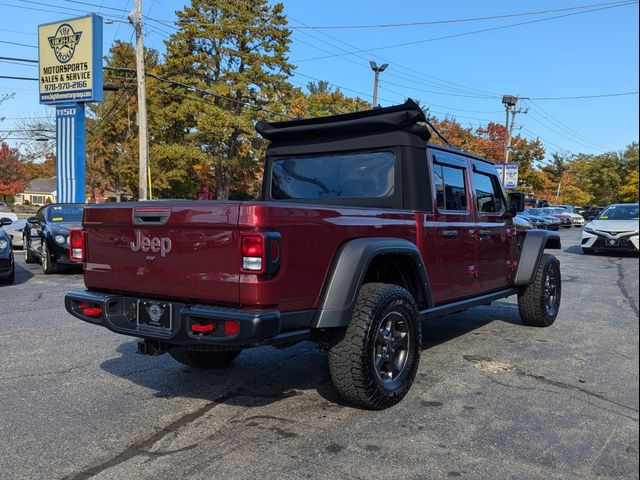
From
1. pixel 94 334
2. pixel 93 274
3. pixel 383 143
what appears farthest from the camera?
pixel 94 334

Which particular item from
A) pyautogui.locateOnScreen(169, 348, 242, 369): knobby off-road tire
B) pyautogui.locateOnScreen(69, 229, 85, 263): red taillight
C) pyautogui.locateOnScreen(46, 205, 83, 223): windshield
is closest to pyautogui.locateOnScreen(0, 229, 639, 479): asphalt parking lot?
pyautogui.locateOnScreen(169, 348, 242, 369): knobby off-road tire

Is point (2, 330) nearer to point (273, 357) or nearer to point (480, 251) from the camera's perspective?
point (273, 357)

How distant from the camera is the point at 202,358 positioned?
4863mm

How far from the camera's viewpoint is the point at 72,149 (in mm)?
20672

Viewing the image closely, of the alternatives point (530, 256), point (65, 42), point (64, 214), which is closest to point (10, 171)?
point (65, 42)

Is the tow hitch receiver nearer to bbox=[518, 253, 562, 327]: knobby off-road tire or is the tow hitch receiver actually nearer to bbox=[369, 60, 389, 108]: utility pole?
bbox=[518, 253, 562, 327]: knobby off-road tire

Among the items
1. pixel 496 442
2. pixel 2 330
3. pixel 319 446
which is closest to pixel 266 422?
pixel 319 446

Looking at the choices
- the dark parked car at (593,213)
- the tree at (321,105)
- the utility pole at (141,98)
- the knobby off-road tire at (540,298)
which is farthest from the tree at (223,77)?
the knobby off-road tire at (540,298)

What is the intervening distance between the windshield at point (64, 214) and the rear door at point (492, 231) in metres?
9.71

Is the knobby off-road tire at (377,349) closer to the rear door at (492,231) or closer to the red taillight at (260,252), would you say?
the red taillight at (260,252)

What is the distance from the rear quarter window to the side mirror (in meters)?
2.19

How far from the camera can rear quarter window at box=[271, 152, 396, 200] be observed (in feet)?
15.6

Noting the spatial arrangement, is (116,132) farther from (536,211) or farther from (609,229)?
(609,229)

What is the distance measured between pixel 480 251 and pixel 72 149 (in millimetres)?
19024
